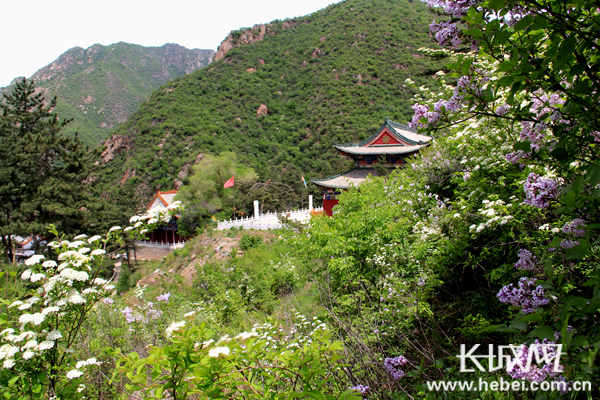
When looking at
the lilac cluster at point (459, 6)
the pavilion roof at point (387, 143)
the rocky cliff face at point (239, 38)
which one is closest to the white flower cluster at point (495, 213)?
the lilac cluster at point (459, 6)

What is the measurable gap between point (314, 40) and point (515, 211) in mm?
75273

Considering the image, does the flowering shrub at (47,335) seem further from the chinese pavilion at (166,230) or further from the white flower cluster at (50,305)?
the chinese pavilion at (166,230)

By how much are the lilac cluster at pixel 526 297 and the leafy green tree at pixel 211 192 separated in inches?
1011

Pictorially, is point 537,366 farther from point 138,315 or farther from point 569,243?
point 138,315

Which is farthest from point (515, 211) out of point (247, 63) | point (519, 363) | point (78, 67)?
point (78, 67)

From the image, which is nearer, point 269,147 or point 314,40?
point 269,147

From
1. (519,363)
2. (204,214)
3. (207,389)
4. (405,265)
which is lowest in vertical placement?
(204,214)

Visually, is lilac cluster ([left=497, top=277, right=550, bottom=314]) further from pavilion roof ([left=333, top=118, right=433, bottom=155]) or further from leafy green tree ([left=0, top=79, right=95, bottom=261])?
leafy green tree ([left=0, top=79, right=95, bottom=261])

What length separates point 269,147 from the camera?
51.1 m

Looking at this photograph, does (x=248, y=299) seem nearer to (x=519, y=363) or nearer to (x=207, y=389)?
(x=207, y=389)

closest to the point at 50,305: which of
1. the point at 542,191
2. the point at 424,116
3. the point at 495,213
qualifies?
the point at 424,116

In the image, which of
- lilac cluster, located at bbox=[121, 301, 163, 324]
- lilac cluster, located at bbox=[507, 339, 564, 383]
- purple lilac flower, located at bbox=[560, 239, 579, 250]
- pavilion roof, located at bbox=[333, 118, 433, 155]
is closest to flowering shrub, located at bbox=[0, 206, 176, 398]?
lilac cluster, located at bbox=[121, 301, 163, 324]

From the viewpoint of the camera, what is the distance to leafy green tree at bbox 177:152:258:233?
27102 mm

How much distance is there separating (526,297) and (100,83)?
10383 centimetres
